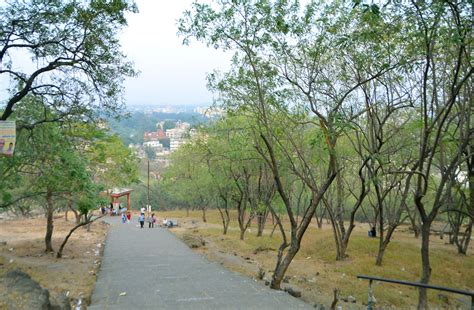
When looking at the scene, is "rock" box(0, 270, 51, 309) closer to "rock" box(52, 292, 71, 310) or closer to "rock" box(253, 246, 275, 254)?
"rock" box(52, 292, 71, 310)

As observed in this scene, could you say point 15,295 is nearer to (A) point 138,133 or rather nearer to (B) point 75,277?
(B) point 75,277

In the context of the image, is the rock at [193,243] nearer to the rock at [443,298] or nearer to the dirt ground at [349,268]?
the dirt ground at [349,268]

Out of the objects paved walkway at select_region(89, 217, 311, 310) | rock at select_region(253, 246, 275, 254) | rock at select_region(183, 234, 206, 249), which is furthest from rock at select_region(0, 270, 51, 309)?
rock at select_region(183, 234, 206, 249)

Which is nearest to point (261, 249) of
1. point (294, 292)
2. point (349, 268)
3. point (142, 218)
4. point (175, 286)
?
point (349, 268)

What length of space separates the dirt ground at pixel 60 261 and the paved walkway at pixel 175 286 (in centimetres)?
47

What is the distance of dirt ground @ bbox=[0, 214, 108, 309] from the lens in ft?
37.8

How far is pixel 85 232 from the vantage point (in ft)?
95.8

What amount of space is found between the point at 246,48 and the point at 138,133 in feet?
442

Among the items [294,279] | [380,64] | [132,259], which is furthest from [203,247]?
[380,64]

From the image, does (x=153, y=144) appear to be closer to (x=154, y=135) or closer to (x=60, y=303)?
(x=154, y=135)

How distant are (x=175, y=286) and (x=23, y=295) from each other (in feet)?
17.7

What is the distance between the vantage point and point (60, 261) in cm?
1739

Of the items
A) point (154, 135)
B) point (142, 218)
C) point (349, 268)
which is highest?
point (154, 135)

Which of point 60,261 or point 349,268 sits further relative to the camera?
point 60,261
